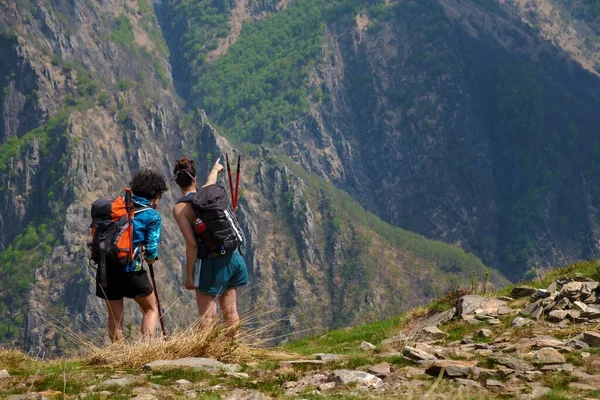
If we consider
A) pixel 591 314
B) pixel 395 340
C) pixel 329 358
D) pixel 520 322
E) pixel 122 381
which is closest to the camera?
pixel 122 381

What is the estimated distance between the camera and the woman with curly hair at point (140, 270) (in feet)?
42.0

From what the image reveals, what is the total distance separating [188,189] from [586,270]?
27.4ft

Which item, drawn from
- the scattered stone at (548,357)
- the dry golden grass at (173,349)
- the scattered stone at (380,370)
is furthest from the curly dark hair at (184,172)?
the scattered stone at (548,357)

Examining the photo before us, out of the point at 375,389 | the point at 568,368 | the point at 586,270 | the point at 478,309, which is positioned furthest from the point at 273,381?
the point at 586,270

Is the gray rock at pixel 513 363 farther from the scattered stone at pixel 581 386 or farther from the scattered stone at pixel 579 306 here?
the scattered stone at pixel 579 306

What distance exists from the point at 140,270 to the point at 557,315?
606cm

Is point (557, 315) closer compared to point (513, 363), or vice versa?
point (513, 363)

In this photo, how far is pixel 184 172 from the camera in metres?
13.3

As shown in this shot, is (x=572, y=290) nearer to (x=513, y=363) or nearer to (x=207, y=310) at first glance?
(x=513, y=363)

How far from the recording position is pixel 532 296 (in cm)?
1627

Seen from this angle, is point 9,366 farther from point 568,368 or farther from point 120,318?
point 568,368

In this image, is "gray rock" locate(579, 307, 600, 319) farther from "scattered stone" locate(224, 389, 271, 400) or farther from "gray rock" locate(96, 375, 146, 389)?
"gray rock" locate(96, 375, 146, 389)

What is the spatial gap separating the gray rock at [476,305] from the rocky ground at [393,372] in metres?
1.55

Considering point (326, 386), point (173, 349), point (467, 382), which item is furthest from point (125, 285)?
point (467, 382)
